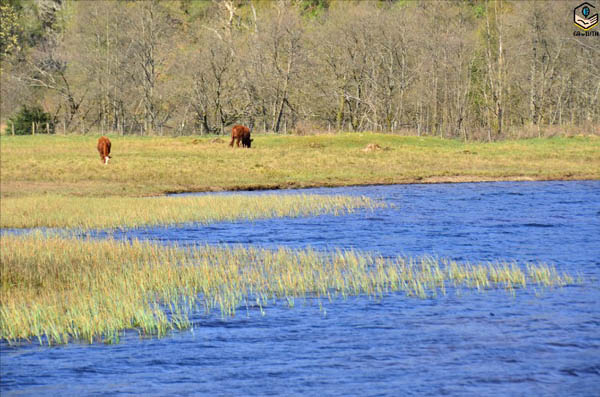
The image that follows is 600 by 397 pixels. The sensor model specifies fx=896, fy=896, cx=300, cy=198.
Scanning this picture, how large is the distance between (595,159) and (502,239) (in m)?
26.8

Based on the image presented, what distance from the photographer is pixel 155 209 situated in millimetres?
31000

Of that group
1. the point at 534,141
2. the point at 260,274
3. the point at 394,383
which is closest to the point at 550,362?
the point at 394,383

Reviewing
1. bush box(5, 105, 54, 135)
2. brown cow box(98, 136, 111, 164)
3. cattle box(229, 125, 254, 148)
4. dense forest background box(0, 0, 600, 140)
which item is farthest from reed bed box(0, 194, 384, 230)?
bush box(5, 105, 54, 135)

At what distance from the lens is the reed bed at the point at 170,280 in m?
15.2

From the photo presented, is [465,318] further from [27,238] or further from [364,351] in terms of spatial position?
[27,238]

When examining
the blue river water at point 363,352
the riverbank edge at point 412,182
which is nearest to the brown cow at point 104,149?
the riverbank edge at point 412,182

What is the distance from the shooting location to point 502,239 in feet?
83.9

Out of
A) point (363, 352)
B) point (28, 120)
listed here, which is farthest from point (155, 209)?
point (28, 120)

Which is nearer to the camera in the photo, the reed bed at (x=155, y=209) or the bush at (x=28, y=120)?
the reed bed at (x=155, y=209)

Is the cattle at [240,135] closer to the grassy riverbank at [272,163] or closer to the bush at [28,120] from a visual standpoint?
the grassy riverbank at [272,163]

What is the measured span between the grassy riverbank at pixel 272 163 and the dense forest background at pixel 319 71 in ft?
37.4

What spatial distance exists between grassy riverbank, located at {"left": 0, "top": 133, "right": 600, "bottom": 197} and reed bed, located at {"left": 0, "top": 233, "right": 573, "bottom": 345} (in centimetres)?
1561

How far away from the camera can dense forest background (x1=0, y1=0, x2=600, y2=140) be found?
2798 inches

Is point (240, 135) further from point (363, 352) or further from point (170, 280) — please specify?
point (363, 352)
